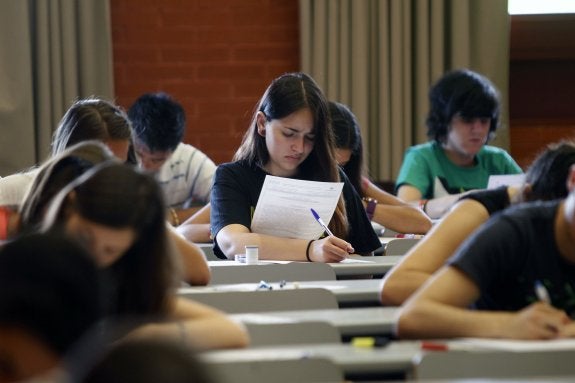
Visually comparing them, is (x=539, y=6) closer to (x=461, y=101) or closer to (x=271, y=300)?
(x=461, y=101)

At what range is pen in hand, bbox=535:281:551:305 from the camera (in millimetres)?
2121

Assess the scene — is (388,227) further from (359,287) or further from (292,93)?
(359,287)

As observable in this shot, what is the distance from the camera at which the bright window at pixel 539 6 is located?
18.4 feet

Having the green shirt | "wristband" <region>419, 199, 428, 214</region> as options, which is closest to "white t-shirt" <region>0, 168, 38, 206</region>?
"wristband" <region>419, 199, 428, 214</region>

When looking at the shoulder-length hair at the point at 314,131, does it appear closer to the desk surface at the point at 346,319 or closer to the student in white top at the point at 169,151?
the student in white top at the point at 169,151

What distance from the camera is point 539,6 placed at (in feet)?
18.5

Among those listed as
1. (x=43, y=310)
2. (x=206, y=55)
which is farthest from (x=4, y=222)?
(x=206, y=55)

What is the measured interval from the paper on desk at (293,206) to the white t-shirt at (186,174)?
1.48 metres

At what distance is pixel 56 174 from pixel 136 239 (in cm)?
43

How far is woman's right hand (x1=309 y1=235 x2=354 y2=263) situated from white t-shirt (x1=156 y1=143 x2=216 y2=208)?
1.68 m

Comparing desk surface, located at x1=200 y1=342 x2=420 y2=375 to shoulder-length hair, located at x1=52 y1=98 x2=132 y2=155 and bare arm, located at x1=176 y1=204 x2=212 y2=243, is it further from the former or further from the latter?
bare arm, located at x1=176 y1=204 x2=212 y2=243

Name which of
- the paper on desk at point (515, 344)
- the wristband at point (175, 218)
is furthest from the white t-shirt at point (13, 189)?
the paper on desk at point (515, 344)

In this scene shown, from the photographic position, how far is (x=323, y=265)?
3.13 meters

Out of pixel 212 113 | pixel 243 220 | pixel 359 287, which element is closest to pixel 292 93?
pixel 243 220
